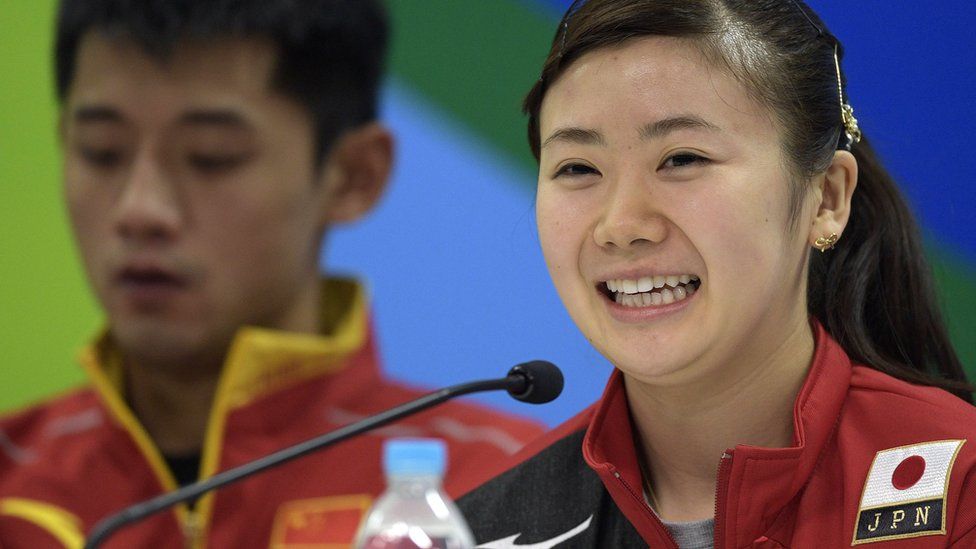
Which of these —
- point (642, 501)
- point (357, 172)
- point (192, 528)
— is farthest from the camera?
point (357, 172)

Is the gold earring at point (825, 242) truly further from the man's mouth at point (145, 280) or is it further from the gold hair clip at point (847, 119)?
the man's mouth at point (145, 280)

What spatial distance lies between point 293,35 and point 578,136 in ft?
4.25

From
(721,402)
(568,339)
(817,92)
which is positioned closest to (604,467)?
(721,402)

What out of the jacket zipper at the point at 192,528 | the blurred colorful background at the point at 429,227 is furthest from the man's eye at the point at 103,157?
the jacket zipper at the point at 192,528

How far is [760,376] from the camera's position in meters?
1.69

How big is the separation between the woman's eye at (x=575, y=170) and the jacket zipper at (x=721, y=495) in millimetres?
380

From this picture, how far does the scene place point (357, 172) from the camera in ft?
9.78

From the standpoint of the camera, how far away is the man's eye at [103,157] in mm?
2752

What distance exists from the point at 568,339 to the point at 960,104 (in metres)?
0.95

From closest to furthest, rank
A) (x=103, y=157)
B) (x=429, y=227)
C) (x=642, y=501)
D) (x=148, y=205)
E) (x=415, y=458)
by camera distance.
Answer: (x=415, y=458)
(x=642, y=501)
(x=148, y=205)
(x=103, y=157)
(x=429, y=227)

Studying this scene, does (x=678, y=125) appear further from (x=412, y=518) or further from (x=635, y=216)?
(x=412, y=518)

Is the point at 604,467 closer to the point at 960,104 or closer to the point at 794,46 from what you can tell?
the point at 794,46

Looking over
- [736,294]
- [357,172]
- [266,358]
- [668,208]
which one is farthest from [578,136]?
[357,172]

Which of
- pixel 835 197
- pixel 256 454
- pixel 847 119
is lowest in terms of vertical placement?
pixel 256 454
